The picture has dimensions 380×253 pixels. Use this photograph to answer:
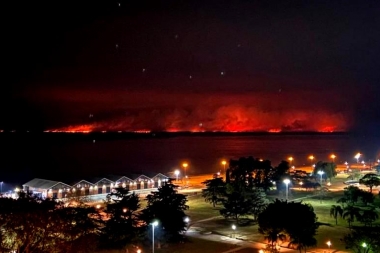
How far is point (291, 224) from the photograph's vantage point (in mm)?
18828

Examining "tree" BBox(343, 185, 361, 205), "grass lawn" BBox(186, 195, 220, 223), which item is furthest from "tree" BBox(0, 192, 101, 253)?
"tree" BBox(343, 185, 361, 205)

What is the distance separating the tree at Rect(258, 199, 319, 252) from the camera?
18844 mm

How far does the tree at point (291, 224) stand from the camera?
61.8 ft

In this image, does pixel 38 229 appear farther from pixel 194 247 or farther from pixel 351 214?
pixel 351 214

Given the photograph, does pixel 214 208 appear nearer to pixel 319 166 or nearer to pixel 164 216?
pixel 164 216

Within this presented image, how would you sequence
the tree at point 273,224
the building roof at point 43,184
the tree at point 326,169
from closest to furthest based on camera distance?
the tree at point 273,224 → the building roof at point 43,184 → the tree at point 326,169

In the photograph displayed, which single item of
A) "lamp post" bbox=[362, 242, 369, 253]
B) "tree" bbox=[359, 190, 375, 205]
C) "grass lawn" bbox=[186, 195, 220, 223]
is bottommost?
"lamp post" bbox=[362, 242, 369, 253]

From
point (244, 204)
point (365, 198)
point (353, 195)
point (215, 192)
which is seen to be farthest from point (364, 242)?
point (215, 192)

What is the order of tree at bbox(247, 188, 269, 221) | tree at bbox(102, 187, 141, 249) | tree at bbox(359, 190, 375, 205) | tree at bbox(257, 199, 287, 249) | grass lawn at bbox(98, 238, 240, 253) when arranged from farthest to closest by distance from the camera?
tree at bbox(359, 190, 375, 205) → tree at bbox(247, 188, 269, 221) → grass lawn at bbox(98, 238, 240, 253) → tree at bbox(102, 187, 141, 249) → tree at bbox(257, 199, 287, 249)

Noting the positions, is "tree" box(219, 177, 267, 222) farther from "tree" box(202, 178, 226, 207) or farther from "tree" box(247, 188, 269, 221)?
"tree" box(202, 178, 226, 207)

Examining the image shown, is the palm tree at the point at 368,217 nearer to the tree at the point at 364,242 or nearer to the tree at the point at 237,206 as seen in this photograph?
the tree at the point at 237,206

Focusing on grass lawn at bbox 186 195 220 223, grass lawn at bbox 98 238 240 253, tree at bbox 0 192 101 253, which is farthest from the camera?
grass lawn at bbox 186 195 220 223

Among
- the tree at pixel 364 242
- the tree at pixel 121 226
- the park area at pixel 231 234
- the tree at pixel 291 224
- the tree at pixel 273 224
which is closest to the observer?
the tree at pixel 364 242

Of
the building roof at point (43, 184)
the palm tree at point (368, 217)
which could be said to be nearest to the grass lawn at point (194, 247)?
the palm tree at point (368, 217)
